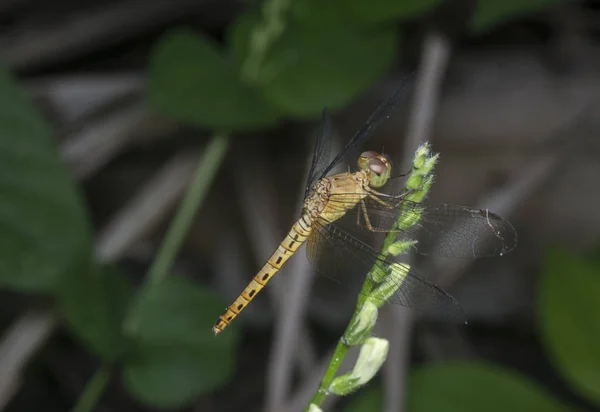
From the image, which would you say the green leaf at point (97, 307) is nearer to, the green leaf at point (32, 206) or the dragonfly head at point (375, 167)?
the green leaf at point (32, 206)

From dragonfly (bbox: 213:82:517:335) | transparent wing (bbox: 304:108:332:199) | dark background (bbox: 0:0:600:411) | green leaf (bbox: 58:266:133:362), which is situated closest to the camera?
dragonfly (bbox: 213:82:517:335)

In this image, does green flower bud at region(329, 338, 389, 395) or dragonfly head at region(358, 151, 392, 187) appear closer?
green flower bud at region(329, 338, 389, 395)

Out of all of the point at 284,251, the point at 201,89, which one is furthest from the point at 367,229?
the point at 201,89

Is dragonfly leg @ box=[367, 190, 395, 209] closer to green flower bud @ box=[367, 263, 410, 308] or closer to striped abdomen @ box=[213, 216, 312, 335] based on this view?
striped abdomen @ box=[213, 216, 312, 335]

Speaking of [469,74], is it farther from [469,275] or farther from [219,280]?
[219,280]

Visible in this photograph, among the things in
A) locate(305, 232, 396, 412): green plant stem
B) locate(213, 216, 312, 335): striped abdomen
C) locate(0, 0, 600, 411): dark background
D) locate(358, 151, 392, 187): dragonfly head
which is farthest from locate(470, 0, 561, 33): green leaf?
locate(305, 232, 396, 412): green plant stem

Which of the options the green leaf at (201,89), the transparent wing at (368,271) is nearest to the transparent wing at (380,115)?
the transparent wing at (368,271)
